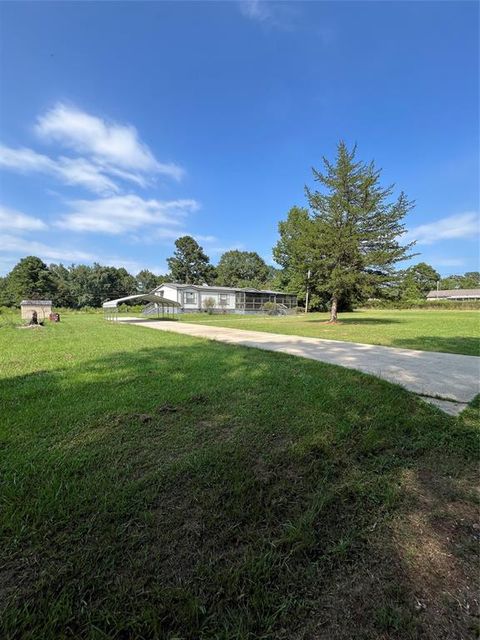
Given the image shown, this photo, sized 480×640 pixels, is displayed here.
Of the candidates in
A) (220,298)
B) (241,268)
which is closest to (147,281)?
(241,268)

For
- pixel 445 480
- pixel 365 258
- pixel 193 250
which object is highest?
pixel 193 250

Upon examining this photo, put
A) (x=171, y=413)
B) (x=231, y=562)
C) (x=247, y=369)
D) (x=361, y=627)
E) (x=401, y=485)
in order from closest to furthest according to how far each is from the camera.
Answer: (x=361, y=627) < (x=231, y=562) < (x=401, y=485) < (x=171, y=413) < (x=247, y=369)

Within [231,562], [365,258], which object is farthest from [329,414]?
[365,258]

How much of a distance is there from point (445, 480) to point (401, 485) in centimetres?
39

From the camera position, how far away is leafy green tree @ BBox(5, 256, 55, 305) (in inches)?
1838

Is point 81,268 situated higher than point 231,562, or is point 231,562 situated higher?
point 81,268

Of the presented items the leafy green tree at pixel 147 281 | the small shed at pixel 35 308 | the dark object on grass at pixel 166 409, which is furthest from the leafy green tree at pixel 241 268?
the dark object on grass at pixel 166 409

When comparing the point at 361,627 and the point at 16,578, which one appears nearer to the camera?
the point at 361,627

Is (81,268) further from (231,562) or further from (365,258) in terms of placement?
(231,562)

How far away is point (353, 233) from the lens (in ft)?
56.2

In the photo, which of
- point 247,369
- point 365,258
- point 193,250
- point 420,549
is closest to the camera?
point 420,549

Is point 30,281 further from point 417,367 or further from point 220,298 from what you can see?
point 417,367

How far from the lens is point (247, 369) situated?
17.8 feet

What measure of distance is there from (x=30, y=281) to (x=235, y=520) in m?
55.6
